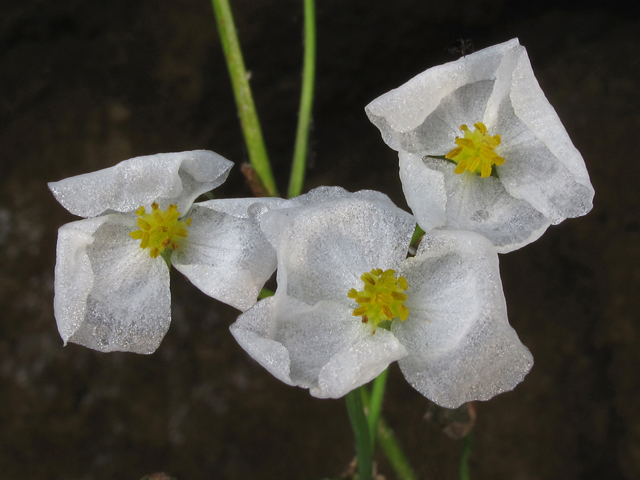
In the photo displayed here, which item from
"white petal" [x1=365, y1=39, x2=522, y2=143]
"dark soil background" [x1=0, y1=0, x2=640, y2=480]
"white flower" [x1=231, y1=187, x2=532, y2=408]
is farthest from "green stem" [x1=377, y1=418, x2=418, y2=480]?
"white petal" [x1=365, y1=39, x2=522, y2=143]

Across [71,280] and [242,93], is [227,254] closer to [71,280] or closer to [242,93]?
[71,280]

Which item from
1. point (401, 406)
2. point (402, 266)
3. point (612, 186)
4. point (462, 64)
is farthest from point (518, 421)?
point (462, 64)

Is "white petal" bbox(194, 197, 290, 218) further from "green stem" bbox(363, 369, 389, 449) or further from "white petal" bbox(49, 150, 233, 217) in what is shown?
"green stem" bbox(363, 369, 389, 449)

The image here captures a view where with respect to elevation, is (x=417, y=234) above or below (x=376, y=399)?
above

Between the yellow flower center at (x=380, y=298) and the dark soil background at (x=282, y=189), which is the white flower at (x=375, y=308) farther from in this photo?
the dark soil background at (x=282, y=189)

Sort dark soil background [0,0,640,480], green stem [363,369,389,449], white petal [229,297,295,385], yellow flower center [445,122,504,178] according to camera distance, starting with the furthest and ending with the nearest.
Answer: dark soil background [0,0,640,480] < green stem [363,369,389,449] < yellow flower center [445,122,504,178] < white petal [229,297,295,385]

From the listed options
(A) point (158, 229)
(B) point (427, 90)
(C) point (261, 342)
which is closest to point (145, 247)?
(A) point (158, 229)
